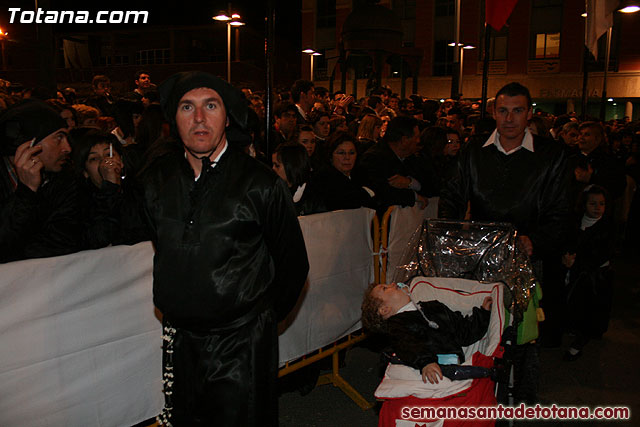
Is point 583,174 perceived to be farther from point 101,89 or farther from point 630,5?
point 101,89

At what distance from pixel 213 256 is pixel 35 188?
3.88 feet

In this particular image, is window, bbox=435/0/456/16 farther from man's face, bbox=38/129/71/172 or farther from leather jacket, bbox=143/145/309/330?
leather jacket, bbox=143/145/309/330

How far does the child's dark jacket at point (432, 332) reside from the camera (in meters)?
3.68

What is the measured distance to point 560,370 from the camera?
5.80 metres

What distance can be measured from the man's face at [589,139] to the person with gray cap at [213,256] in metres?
6.31

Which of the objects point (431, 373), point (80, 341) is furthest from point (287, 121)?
point (80, 341)

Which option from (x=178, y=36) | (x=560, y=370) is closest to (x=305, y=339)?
(x=560, y=370)

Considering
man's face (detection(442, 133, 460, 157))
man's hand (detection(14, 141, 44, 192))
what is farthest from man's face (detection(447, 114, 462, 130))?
man's hand (detection(14, 141, 44, 192))

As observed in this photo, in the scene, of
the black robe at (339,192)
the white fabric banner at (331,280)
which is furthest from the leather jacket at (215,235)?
the black robe at (339,192)

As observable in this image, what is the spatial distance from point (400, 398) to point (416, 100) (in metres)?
13.1

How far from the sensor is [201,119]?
2.69 meters

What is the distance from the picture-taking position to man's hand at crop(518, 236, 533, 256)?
435 centimetres

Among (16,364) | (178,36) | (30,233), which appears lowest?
(16,364)

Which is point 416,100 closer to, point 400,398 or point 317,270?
point 317,270
